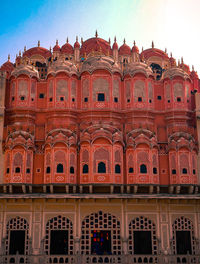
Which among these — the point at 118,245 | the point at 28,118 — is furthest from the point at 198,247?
the point at 28,118

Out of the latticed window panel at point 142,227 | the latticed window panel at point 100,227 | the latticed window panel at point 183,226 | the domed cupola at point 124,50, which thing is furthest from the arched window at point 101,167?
the domed cupola at point 124,50

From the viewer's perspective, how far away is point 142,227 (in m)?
24.0

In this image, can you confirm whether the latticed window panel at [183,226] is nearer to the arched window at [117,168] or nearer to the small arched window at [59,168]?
the arched window at [117,168]

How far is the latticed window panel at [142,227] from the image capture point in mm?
23734

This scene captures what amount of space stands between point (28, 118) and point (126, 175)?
794cm

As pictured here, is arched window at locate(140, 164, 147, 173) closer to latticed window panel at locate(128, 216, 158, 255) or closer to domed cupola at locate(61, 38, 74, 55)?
latticed window panel at locate(128, 216, 158, 255)

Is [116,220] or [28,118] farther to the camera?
[28,118]

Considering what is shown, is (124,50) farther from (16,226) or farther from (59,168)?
(16,226)

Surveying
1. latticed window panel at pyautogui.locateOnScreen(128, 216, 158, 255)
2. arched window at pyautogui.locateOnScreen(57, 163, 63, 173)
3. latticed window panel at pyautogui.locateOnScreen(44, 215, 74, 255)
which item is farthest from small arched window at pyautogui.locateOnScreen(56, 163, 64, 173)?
latticed window panel at pyautogui.locateOnScreen(128, 216, 158, 255)

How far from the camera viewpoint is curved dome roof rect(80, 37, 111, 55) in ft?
123

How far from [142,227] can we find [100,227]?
2714 mm

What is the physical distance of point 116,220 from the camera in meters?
24.0

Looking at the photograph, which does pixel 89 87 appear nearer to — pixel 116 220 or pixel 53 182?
pixel 53 182

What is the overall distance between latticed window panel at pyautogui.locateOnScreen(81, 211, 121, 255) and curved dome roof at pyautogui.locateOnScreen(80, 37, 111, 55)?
743 inches
